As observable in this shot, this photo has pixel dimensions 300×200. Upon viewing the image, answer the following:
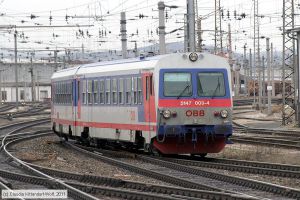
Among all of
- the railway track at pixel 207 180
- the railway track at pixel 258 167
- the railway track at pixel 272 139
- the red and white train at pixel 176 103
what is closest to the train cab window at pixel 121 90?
the red and white train at pixel 176 103

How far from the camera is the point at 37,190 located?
13.1 metres

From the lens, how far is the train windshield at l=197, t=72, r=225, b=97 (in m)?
20.0

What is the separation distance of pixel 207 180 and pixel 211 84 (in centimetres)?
585

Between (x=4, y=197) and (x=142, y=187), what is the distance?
2.71 meters

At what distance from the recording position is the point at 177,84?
1986 centimetres

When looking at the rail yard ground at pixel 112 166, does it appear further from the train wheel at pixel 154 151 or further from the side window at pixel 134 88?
the side window at pixel 134 88

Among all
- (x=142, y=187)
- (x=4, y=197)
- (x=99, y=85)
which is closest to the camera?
(x=4, y=197)

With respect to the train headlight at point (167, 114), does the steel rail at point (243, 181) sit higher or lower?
lower

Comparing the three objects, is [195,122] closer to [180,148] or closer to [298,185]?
[180,148]

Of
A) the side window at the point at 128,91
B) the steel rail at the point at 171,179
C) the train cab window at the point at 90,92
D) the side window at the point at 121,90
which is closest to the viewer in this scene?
the steel rail at the point at 171,179

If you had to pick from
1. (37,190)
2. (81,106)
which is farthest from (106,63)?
(37,190)

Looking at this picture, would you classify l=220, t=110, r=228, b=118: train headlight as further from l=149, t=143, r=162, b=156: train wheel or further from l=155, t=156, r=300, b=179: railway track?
l=149, t=143, r=162, b=156: train wheel

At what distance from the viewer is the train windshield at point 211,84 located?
1997 cm

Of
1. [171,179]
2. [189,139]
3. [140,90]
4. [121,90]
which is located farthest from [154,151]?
[171,179]
